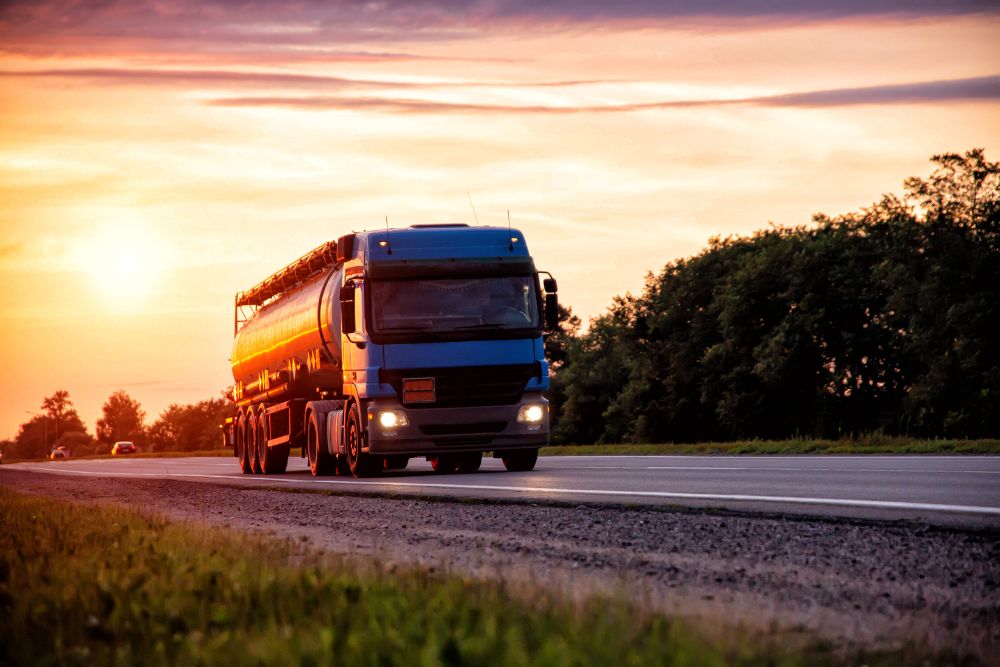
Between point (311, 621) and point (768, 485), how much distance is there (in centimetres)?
990

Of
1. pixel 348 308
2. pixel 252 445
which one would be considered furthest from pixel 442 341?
pixel 252 445

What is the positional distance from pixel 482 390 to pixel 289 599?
13.6 metres

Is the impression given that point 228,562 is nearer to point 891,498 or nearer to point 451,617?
point 451,617

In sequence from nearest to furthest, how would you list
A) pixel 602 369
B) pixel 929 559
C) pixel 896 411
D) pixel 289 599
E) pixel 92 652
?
pixel 92 652 → pixel 289 599 → pixel 929 559 → pixel 896 411 → pixel 602 369

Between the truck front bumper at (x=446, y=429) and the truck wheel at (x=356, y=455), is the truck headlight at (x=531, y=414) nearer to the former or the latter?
the truck front bumper at (x=446, y=429)

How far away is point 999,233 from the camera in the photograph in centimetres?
5353

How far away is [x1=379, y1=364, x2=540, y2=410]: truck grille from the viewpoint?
19922mm

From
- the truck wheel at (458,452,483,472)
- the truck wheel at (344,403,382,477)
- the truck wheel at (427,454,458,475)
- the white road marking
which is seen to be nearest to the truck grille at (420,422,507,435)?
the white road marking

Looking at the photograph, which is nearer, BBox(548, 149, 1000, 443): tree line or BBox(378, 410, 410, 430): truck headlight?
BBox(378, 410, 410, 430): truck headlight

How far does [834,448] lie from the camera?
25109mm

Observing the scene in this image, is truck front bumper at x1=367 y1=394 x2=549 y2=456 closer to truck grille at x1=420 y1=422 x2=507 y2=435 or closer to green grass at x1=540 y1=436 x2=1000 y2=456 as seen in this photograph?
truck grille at x1=420 y1=422 x2=507 y2=435

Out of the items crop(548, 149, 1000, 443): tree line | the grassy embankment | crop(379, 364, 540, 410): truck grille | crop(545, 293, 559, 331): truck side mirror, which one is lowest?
the grassy embankment

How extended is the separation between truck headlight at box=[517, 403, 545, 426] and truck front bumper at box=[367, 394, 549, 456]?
2 cm

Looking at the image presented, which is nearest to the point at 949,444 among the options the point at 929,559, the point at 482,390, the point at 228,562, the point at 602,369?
the point at 482,390
